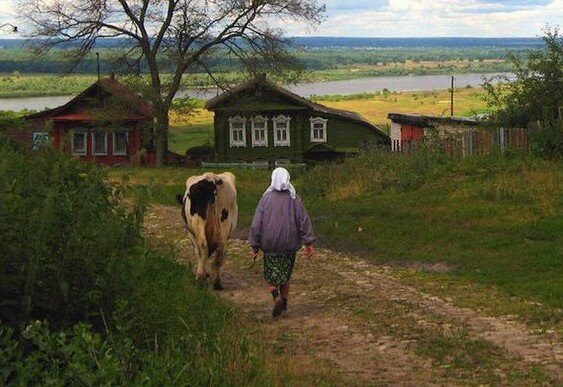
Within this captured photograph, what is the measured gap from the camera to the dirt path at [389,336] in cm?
895

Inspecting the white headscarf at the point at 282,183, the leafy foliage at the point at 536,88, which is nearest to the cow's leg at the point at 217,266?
the white headscarf at the point at 282,183

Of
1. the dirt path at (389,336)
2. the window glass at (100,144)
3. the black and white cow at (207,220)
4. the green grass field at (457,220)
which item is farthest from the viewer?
the window glass at (100,144)

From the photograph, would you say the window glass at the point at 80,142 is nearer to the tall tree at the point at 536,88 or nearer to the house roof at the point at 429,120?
the house roof at the point at 429,120

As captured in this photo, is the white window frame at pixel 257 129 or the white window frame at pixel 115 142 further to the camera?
the white window frame at pixel 257 129

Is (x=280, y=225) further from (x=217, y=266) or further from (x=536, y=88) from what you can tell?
(x=536, y=88)

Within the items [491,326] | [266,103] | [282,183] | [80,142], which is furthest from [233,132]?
[491,326]

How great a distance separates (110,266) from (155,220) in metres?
16.9

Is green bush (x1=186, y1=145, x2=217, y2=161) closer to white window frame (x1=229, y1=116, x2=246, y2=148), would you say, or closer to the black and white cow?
white window frame (x1=229, y1=116, x2=246, y2=148)

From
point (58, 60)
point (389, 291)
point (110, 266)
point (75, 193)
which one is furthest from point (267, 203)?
point (58, 60)

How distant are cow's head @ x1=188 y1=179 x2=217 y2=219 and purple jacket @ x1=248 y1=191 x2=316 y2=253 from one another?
2.34m

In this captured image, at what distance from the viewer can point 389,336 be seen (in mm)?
10539

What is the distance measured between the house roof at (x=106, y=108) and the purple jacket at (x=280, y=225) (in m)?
38.8

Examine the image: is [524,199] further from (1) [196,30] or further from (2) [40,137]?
(1) [196,30]

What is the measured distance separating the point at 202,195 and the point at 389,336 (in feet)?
14.7
